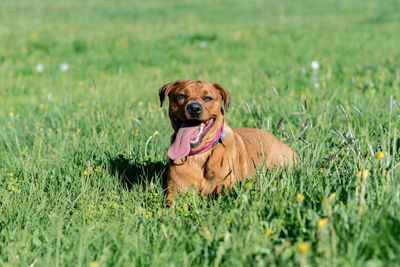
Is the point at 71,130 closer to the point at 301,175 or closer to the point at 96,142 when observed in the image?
the point at 96,142

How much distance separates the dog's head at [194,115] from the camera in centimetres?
340

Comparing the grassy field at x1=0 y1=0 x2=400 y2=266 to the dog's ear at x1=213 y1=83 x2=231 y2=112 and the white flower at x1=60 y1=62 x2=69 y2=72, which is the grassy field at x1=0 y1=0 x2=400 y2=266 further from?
the dog's ear at x1=213 y1=83 x2=231 y2=112

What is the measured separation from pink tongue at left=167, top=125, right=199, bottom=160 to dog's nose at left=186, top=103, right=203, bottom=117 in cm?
16

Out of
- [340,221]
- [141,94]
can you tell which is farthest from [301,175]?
[141,94]

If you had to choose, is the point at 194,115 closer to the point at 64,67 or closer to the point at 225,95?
the point at 225,95

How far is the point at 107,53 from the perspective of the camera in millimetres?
10391

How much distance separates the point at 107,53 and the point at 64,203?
786 cm

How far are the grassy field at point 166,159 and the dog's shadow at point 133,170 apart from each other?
13 mm

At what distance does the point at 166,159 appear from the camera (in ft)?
13.7

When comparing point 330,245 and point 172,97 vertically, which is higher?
point 172,97

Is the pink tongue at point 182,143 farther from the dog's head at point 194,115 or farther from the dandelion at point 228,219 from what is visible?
the dandelion at point 228,219

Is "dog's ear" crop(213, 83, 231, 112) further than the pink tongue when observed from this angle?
Yes

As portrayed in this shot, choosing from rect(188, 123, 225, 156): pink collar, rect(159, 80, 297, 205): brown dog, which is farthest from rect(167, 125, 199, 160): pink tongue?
rect(188, 123, 225, 156): pink collar

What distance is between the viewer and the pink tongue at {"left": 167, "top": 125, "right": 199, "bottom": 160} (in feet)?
11.1
